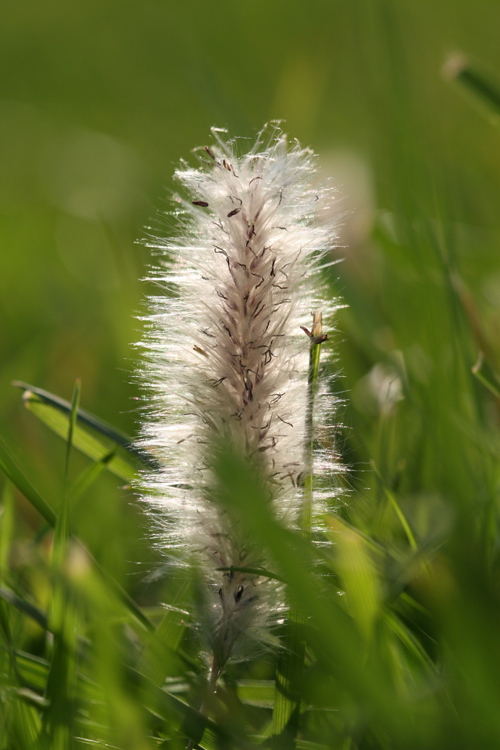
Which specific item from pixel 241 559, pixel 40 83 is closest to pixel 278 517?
pixel 241 559

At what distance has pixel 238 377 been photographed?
36.3 inches

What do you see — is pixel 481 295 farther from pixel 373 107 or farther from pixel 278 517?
pixel 278 517

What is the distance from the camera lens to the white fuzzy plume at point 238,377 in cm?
90

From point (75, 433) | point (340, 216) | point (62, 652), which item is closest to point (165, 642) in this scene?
point (62, 652)

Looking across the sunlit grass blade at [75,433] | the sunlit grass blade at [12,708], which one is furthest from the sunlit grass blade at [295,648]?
the sunlit grass blade at [75,433]

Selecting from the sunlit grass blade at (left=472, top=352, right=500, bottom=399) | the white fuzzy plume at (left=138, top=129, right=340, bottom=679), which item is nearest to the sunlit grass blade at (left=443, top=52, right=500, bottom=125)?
the sunlit grass blade at (left=472, top=352, right=500, bottom=399)

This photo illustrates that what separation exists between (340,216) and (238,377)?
271mm

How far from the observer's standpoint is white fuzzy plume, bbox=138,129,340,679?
0.90 metres

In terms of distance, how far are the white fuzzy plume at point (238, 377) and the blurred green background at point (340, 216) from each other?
0.52 feet

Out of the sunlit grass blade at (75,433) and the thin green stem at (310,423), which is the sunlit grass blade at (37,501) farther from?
the thin green stem at (310,423)

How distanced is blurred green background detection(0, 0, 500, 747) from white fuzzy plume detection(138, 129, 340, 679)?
0.16 metres

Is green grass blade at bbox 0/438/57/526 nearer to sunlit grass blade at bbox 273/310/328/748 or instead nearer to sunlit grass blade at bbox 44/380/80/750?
sunlit grass blade at bbox 44/380/80/750

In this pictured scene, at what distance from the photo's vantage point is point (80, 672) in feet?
3.30

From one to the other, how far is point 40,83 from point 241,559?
6.34 metres
